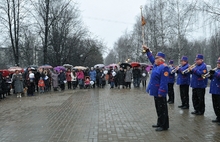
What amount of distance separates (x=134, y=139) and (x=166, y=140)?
73 centimetres

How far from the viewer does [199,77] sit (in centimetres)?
913

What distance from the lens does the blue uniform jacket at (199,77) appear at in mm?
8883

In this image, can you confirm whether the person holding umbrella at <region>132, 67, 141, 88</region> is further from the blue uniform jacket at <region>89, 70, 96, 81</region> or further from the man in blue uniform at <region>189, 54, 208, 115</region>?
the man in blue uniform at <region>189, 54, 208, 115</region>

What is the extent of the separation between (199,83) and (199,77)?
20 cm

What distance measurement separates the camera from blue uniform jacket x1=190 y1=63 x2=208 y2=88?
8.88 metres

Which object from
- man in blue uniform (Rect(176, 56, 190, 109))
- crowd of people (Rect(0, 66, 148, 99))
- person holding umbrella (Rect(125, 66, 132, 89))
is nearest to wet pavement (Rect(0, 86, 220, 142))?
man in blue uniform (Rect(176, 56, 190, 109))

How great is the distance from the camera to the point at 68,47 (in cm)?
3306

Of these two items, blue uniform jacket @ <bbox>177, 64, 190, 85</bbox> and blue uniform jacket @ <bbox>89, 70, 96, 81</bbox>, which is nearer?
blue uniform jacket @ <bbox>177, 64, 190, 85</bbox>

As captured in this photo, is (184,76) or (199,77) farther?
(184,76)

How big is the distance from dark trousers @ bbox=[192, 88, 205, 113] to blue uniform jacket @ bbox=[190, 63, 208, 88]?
170 mm

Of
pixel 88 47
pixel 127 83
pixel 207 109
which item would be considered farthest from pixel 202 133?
pixel 88 47

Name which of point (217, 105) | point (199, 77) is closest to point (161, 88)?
point (217, 105)

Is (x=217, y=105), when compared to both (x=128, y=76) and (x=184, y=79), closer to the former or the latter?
(x=184, y=79)

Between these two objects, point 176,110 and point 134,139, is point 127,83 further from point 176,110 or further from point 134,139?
point 134,139
